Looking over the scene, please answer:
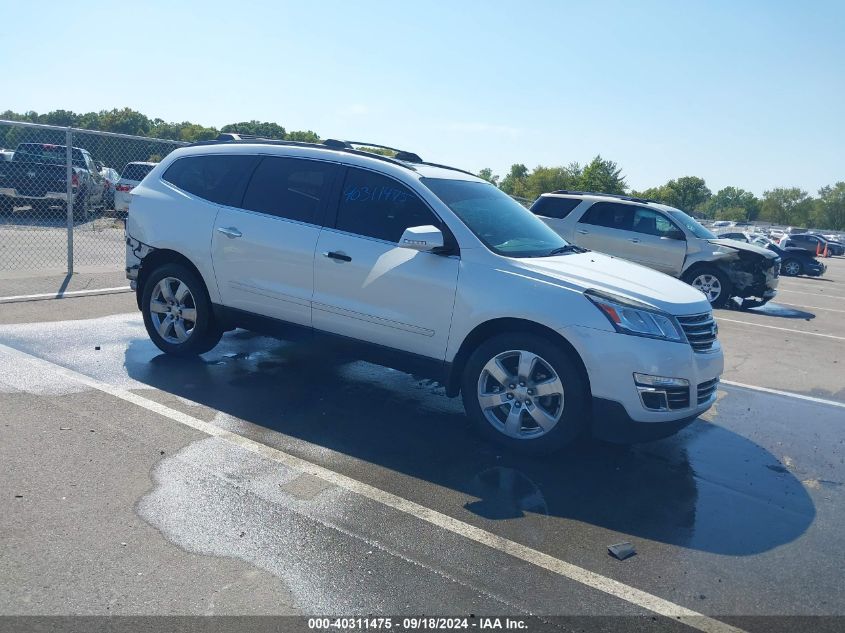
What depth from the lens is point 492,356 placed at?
199 inches

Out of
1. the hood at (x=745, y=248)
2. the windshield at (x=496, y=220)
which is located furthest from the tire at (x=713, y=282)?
the windshield at (x=496, y=220)

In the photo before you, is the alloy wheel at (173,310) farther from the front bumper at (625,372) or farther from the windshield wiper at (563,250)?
the front bumper at (625,372)

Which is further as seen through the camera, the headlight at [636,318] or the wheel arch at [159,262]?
the wheel arch at [159,262]

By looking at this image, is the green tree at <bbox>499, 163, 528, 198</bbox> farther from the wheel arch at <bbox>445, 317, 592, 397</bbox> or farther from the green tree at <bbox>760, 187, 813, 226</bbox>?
the wheel arch at <bbox>445, 317, 592, 397</bbox>

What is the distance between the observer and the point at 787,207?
13612 cm

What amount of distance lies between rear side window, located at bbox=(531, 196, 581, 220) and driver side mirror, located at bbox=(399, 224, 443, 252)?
30.5 ft

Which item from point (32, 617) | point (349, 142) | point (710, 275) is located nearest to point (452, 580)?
point (32, 617)

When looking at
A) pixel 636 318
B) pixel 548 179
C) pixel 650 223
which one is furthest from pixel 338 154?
pixel 548 179

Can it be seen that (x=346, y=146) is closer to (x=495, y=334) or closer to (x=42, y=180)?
(x=495, y=334)

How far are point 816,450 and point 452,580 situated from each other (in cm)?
372

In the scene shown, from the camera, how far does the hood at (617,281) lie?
16.1 ft

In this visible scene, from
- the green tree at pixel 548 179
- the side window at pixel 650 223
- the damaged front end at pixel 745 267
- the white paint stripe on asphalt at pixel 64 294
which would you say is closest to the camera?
the white paint stripe on asphalt at pixel 64 294

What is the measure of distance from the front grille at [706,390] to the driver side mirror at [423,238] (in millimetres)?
2004

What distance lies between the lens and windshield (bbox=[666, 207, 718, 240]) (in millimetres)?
13891
